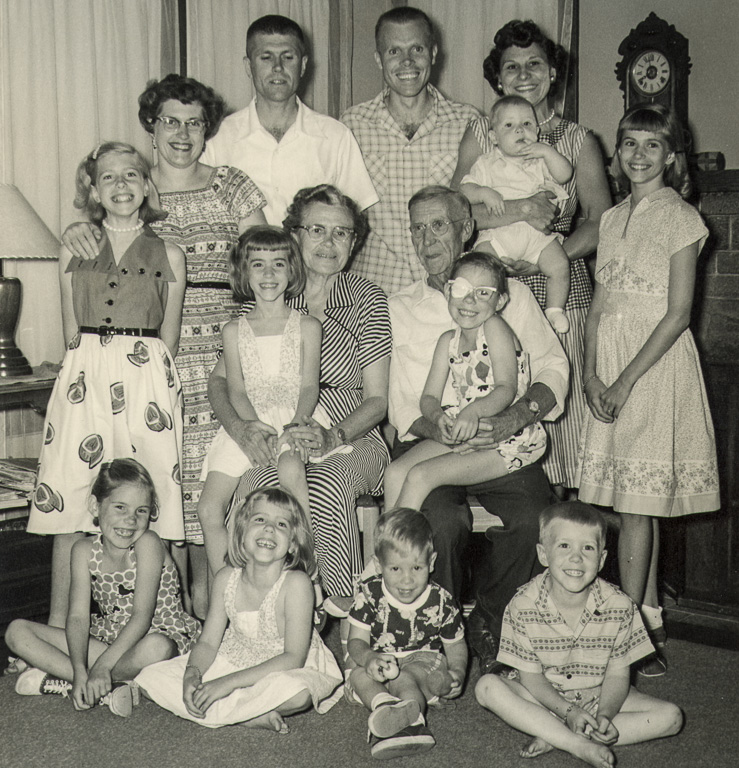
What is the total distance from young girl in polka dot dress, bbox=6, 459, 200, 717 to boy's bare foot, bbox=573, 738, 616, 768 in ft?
3.80

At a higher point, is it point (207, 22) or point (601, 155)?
point (207, 22)

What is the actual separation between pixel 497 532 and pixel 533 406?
1.28 feet

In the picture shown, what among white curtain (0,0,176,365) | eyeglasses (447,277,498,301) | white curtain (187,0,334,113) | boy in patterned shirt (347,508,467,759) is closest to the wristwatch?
eyeglasses (447,277,498,301)

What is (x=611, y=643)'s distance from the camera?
2.41 metres

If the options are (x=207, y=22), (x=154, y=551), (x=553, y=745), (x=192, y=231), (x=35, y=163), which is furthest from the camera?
(x=207, y=22)

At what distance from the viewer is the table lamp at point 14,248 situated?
3.30 meters

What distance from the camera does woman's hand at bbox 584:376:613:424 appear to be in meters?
2.92

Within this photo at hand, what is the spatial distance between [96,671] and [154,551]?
35 cm

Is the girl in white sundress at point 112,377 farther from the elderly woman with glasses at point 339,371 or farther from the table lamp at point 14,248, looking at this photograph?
the table lamp at point 14,248

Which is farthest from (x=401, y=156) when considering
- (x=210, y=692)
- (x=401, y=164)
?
(x=210, y=692)

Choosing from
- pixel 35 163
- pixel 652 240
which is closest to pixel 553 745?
pixel 652 240

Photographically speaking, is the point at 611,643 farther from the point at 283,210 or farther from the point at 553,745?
the point at 283,210

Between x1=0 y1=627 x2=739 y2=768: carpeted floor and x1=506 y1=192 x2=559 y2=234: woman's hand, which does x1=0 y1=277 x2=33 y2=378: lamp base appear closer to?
x1=0 y1=627 x2=739 y2=768: carpeted floor

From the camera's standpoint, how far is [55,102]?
154 inches
